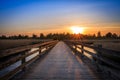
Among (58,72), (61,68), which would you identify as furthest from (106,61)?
(61,68)

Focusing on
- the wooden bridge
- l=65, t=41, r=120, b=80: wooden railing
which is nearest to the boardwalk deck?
the wooden bridge

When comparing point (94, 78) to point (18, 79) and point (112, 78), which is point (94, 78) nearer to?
point (112, 78)

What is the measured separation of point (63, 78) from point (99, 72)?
1610mm

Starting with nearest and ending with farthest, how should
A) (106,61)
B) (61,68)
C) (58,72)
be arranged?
(106,61) < (58,72) < (61,68)

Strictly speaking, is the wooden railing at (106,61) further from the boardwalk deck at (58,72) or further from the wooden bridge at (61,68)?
the boardwalk deck at (58,72)

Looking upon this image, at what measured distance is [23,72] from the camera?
5.70m

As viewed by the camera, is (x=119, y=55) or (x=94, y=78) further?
(x=94, y=78)

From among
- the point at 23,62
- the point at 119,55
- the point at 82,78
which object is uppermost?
the point at 119,55

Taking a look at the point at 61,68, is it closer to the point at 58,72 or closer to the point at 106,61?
the point at 58,72

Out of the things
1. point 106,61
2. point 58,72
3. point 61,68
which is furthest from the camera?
point 61,68

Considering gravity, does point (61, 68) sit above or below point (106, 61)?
below

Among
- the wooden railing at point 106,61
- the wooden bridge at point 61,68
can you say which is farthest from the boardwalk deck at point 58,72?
the wooden railing at point 106,61

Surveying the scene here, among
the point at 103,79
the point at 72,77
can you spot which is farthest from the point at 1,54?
the point at 103,79

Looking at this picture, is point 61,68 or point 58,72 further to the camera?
point 61,68
